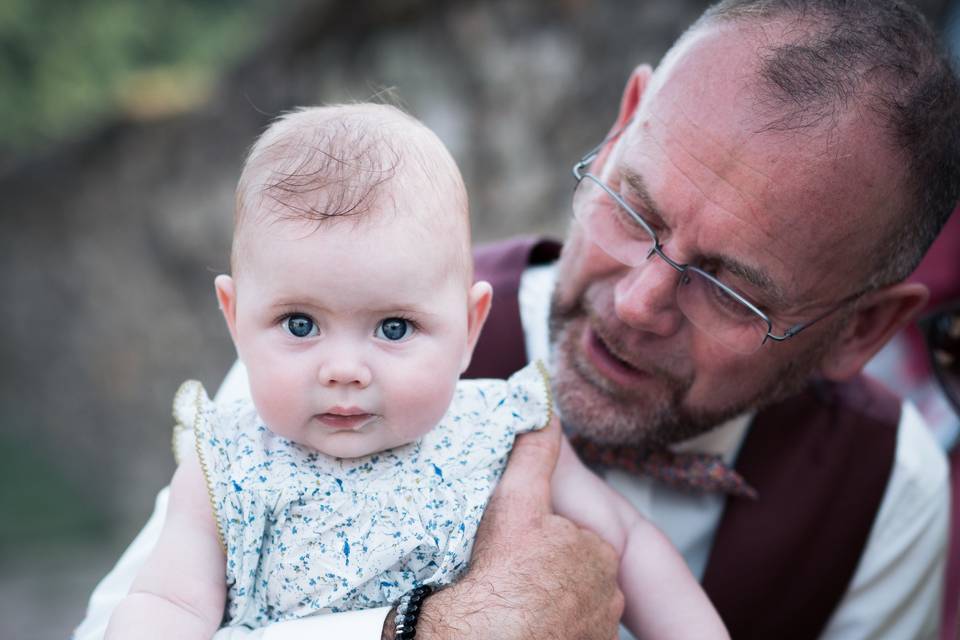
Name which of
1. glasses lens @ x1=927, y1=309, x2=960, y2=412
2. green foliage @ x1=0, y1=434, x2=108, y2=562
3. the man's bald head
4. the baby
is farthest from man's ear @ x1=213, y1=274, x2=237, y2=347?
green foliage @ x1=0, y1=434, x2=108, y2=562

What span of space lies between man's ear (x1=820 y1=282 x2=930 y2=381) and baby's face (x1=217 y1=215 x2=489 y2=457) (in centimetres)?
117

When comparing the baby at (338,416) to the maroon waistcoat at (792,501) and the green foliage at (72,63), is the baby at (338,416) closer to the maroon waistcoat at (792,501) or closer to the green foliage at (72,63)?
the maroon waistcoat at (792,501)

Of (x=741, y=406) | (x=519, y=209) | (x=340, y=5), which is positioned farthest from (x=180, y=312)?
(x=741, y=406)

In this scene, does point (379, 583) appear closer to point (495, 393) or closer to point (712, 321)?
point (495, 393)

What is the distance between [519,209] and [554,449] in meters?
4.79

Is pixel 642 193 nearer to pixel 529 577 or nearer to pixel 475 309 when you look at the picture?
pixel 475 309

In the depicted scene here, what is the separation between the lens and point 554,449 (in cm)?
192

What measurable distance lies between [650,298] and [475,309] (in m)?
0.45

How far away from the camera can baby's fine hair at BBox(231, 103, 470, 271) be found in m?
1.53

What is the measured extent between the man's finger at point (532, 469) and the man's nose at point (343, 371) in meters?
0.46

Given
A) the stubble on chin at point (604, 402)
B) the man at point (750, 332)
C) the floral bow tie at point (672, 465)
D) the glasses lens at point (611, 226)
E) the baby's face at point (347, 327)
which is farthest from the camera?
the floral bow tie at point (672, 465)

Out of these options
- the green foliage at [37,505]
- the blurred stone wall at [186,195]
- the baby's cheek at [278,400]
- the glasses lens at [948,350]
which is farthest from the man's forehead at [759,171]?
the green foliage at [37,505]

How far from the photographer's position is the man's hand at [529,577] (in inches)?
66.9

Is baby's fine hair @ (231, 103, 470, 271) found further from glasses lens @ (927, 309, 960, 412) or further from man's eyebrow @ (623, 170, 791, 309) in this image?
glasses lens @ (927, 309, 960, 412)
